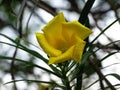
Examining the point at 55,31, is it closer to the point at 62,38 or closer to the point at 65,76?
the point at 62,38

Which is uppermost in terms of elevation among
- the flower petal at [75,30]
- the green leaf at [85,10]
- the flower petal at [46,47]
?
the green leaf at [85,10]

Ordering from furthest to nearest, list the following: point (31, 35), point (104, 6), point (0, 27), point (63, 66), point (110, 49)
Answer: point (31, 35)
point (0, 27)
point (104, 6)
point (110, 49)
point (63, 66)

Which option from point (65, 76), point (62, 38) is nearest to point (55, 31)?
point (62, 38)

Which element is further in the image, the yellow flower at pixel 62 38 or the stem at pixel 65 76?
the stem at pixel 65 76

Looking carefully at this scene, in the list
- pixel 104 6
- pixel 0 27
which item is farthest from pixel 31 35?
pixel 104 6

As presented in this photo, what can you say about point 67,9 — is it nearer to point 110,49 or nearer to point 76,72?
point 110,49

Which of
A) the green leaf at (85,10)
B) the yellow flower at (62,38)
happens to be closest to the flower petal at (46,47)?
the yellow flower at (62,38)

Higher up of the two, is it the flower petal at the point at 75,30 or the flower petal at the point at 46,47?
the flower petal at the point at 75,30

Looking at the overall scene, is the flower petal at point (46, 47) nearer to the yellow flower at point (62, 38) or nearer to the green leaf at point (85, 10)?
the yellow flower at point (62, 38)
